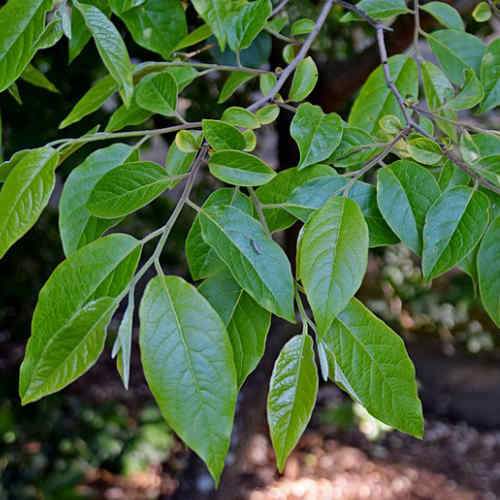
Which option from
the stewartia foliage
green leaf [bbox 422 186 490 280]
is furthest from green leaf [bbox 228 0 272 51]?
green leaf [bbox 422 186 490 280]

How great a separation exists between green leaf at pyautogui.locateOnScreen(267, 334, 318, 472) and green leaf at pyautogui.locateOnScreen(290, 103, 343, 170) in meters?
0.14

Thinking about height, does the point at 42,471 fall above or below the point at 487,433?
above

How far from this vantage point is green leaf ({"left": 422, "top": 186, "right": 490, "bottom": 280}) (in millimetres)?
500

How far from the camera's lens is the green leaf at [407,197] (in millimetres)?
509

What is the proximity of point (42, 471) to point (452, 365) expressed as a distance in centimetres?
187

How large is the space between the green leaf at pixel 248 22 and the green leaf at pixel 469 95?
0.18 m

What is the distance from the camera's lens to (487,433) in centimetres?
288

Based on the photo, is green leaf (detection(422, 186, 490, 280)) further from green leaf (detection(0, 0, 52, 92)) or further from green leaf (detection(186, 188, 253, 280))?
green leaf (detection(0, 0, 52, 92))

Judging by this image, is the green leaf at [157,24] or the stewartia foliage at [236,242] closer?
the stewartia foliage at [236,242]

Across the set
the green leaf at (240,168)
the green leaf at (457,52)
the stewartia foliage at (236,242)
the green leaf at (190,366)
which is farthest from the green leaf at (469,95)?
the green leaf at (190,366)

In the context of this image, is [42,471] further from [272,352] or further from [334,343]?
[334,343]

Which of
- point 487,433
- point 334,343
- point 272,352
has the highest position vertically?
point 334,343

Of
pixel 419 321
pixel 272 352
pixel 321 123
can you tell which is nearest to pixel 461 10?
pixel 321 123

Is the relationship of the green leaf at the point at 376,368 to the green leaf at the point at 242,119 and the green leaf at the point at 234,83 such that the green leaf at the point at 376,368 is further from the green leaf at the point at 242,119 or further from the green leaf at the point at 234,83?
the green leaf at the point at 234,83
